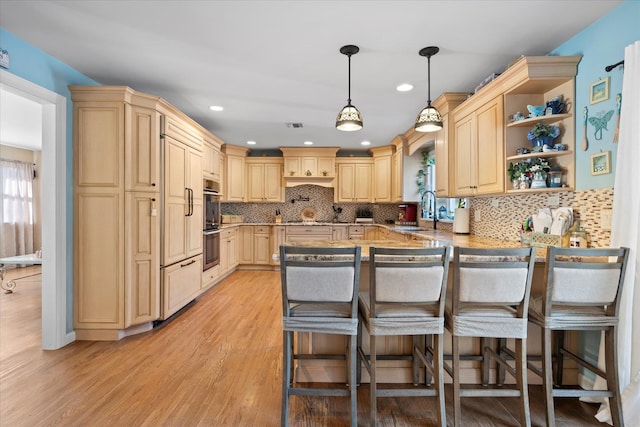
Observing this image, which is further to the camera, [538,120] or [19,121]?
[19,121]

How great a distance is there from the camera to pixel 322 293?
178 cm

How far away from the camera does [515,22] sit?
219 centimetres

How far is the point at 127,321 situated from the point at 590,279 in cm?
359

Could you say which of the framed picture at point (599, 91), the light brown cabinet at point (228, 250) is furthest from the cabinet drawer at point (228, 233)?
the framed picture at point (599, 91)

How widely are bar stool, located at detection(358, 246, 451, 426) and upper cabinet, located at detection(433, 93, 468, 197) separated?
2.06 m

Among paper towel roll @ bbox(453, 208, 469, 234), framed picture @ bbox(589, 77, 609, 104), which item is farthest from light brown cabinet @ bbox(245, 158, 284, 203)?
framed picture @ bbox(589, 77, 609, 104)

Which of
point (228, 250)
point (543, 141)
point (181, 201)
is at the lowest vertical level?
point (228, 250)

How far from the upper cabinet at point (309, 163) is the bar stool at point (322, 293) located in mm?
4698

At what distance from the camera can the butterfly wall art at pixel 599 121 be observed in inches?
82.6

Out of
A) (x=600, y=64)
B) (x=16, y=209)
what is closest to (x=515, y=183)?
(x=600, y=64)

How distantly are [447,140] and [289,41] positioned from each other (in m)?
2.07

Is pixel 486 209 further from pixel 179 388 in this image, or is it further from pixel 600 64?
pixel 179 388

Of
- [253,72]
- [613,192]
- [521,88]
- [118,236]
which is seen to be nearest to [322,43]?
[253,72]

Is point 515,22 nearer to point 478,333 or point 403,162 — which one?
point 478,333
